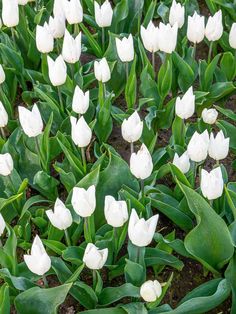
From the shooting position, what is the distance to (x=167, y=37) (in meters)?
2.53

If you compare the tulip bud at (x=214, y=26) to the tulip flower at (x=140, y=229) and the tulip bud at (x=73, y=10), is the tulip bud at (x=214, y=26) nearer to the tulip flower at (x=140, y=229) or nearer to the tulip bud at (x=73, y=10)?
the tulip bud at (x=73, y=10)

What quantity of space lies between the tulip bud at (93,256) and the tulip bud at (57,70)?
0.78 m

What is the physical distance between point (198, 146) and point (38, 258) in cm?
64

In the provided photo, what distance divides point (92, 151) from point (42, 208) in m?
0.47

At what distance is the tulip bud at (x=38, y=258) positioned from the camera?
1893mm

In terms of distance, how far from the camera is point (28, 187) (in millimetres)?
2639

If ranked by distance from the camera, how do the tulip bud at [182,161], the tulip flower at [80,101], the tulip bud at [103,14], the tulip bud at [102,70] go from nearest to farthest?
1. the tulip bud at [182,161]
2. the tulip flower at [80,101]
3. the tulip bud at [102,70]
4. the tulip bud at [103,14]

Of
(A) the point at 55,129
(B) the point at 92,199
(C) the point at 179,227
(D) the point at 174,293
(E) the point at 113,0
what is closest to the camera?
(B) the point at 92,199

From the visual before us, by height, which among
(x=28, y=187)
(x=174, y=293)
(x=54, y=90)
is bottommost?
(x=174, y=293)

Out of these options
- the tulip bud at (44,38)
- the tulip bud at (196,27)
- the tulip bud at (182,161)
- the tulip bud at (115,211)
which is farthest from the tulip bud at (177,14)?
the tulip bud at (115,211)

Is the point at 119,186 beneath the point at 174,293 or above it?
above

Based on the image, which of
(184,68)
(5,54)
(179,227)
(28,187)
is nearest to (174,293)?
(179,227)

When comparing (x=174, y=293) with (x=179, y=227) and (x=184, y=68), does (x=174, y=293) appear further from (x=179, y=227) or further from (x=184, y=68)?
(x=184, y=68)

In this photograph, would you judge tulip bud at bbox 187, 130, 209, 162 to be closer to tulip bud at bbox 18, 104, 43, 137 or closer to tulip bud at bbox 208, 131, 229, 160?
tulip bud at bbox 208, 131, 229, 160
